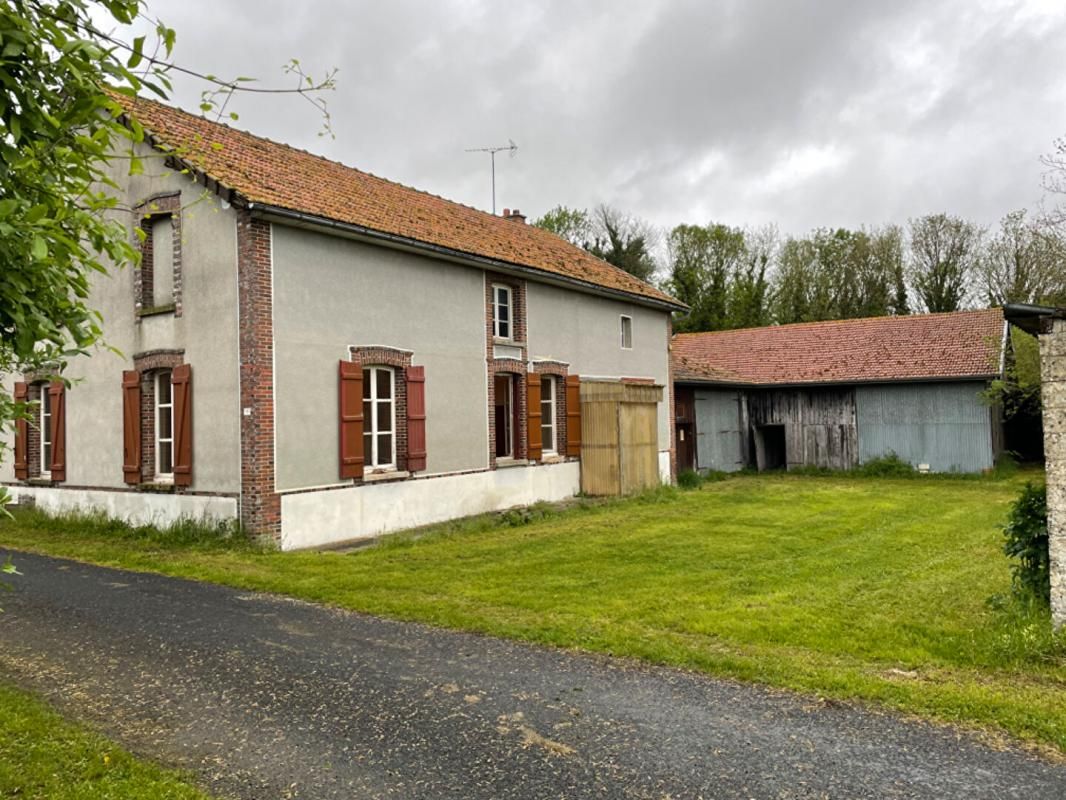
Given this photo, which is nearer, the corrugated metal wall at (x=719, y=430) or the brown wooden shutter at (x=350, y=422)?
the brown wooden shutter at (x=350, y=422)

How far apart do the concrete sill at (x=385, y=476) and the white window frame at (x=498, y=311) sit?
3.69 m

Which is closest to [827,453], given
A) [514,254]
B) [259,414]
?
[514,254]

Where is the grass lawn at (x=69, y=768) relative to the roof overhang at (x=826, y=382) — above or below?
below

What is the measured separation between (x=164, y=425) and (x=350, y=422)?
3183 millimetres

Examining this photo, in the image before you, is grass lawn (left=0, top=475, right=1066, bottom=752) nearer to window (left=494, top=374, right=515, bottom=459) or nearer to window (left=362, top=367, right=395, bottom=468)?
window (left=362, top=367, right=395, bottom=468)

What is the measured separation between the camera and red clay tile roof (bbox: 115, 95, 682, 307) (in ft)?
37.3

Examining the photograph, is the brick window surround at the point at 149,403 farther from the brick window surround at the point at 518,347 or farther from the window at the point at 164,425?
the brick window surround at the point at 518,347

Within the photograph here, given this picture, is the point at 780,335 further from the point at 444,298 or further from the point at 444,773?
the point at 444,773

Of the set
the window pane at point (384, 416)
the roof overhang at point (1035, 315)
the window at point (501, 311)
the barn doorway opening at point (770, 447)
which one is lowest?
the barn doorway opening at point (770, 447)

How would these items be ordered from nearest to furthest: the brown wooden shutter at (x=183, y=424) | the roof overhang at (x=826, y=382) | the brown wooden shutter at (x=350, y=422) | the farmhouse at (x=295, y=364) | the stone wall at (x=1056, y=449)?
1. the stone wall at (x=1056, y=449)
2. the farmhouse at (x=295, y=364)
3. the brown wooden shutter at (x=183, y=424)
4. the brown wooden shutter at (x=350, y=422)
5. the roof overhang at (x=826, y=382)

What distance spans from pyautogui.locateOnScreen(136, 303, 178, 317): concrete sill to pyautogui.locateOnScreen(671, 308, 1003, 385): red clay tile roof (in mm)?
13630

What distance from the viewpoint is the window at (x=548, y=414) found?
1670 cm

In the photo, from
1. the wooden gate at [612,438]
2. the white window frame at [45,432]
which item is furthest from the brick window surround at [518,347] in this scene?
the white window frame at [45,432]

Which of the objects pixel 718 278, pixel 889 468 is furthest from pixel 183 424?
pixel 718 278
